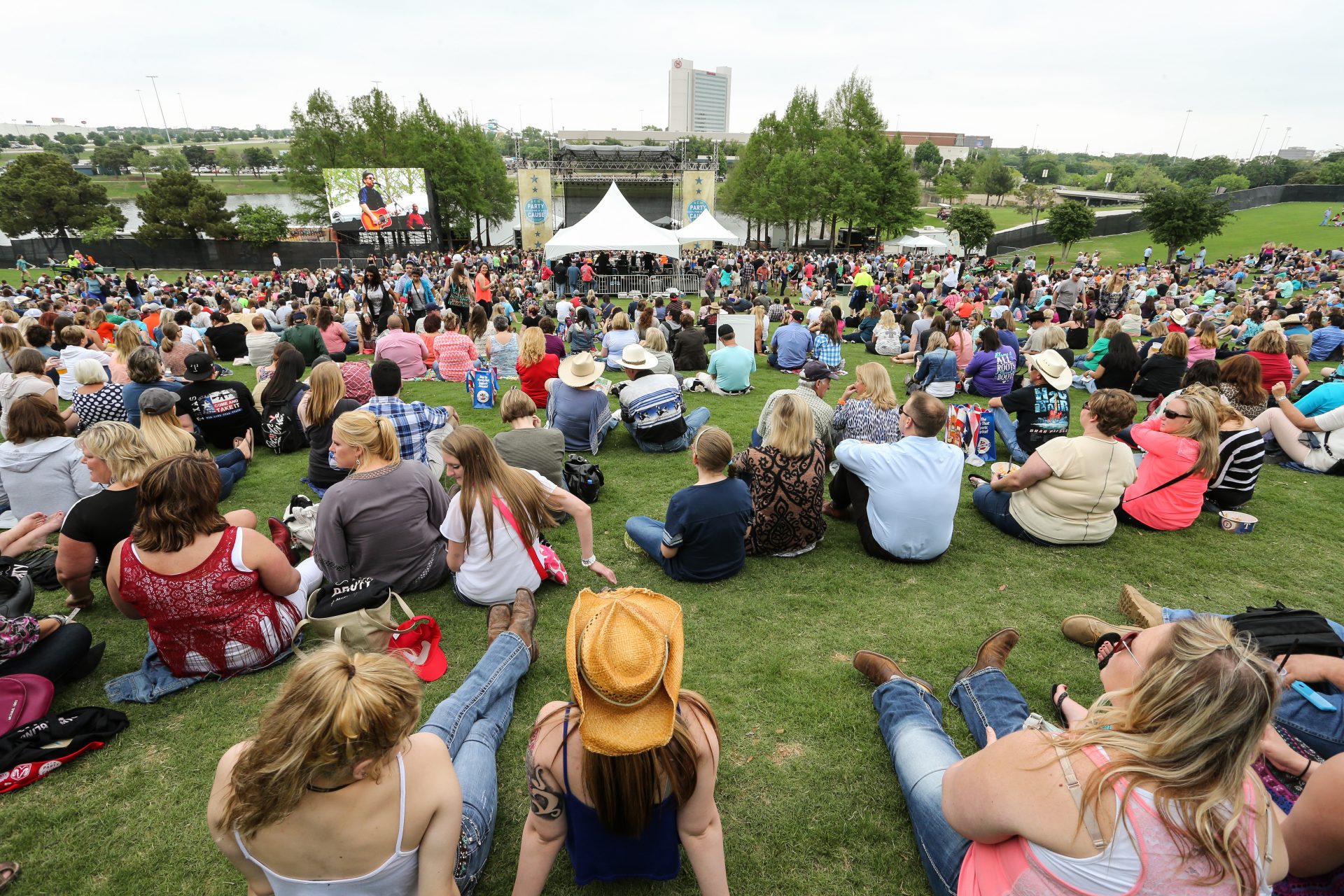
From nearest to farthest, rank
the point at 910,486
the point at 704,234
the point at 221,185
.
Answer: the point at 910,486 → the point at 704,234 → the point at 221,185

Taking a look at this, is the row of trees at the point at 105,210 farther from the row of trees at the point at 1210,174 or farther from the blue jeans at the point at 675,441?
the row of trees at the point at 1210,174

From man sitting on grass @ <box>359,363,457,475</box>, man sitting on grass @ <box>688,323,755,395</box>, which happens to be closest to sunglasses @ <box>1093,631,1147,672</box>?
man sitting on grass @ <box>359,363,457,475</box>

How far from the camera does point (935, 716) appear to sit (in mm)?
2816

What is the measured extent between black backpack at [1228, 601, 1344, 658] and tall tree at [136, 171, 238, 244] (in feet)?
159

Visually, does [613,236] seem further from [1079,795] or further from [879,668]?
[1079,795]

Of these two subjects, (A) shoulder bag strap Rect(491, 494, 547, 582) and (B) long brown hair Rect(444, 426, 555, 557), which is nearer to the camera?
(B) long brown hair Rect(444, 426, 555, 557)

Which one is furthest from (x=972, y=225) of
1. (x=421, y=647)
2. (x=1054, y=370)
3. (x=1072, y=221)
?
(x=421, y=647)

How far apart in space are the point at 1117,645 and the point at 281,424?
7610mm

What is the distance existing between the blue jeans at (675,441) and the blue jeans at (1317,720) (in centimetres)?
502

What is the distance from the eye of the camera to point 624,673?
1.52 metres

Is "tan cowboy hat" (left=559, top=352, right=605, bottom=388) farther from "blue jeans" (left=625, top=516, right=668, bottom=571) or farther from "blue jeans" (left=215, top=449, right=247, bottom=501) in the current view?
"blue jeans" (left=215, top=449, right=247, bottom=501)

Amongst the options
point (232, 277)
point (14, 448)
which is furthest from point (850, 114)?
point (14, 448)

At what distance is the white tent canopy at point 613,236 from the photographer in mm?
17781

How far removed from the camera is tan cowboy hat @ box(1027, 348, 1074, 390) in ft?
20.2
